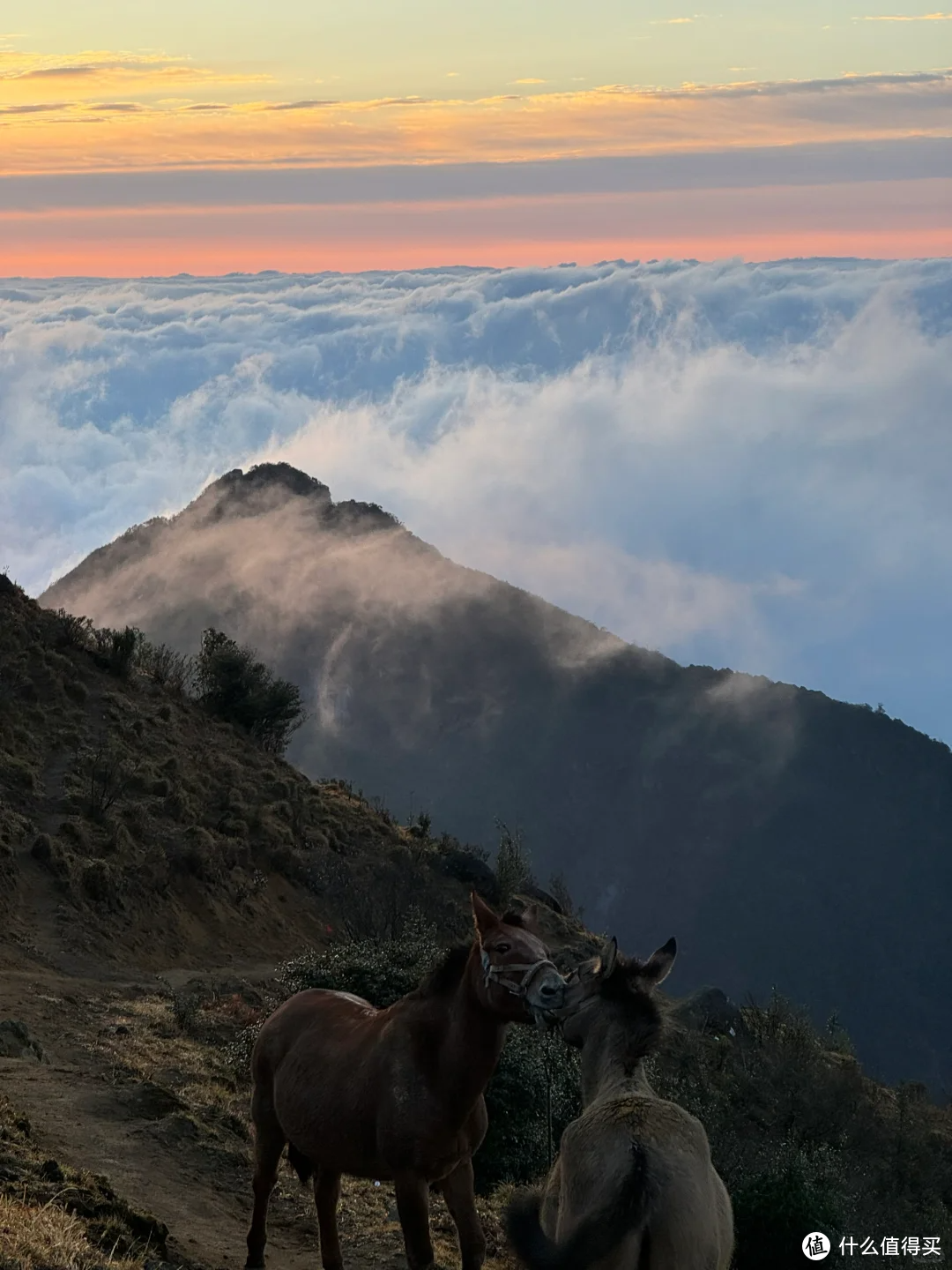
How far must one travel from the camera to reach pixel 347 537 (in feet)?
291

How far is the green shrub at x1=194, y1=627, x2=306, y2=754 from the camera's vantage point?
37844 mm

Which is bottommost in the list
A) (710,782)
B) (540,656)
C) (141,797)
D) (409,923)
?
(710,782)

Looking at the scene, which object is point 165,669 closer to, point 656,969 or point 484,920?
point 484,920

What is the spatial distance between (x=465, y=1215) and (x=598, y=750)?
237 ft

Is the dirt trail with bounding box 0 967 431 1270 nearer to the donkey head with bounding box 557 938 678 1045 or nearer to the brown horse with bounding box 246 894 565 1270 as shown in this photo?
the brown horse with bounding box 246 894 565 1270

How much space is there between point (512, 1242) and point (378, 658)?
77.5 metres

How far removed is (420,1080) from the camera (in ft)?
24.4

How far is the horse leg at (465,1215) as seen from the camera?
24.9 feet

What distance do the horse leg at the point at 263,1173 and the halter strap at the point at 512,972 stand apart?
7.07 feet

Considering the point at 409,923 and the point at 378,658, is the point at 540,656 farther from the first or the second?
the point at 409,923

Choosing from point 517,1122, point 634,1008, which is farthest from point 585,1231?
point 517,1122

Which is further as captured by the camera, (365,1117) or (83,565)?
(83,565)

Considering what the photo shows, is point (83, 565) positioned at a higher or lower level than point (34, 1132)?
lower

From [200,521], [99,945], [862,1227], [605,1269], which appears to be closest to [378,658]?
[200,521]
